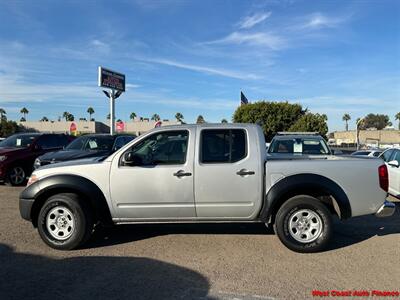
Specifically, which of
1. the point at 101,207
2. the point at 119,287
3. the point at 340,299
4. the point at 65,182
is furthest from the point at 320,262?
the point at 65,182

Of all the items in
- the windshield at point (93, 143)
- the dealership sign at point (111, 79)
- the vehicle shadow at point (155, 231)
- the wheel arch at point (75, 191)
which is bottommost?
the vehicle shadow at point (155, 231)

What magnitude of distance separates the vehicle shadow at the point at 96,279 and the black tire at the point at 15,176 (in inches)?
299

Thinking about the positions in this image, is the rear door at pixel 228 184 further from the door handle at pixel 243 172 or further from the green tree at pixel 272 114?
the green tree at pixel 272 114

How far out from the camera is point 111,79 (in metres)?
34.1

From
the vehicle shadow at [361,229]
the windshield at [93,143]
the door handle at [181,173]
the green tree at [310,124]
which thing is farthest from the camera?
the green tree at [310,124]

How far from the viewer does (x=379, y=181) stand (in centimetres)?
552

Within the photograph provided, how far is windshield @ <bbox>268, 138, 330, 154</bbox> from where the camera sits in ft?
32.3

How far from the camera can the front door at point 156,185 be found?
553 cm

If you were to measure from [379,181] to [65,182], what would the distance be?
4.57 metres

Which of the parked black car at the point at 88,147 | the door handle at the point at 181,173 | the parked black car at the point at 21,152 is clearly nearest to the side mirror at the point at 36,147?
the parked black car at the point at 21,152

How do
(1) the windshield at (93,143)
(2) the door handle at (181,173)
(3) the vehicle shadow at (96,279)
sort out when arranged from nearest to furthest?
(3) the vehicle shadow at (96,279)
(2) the door handle at (181,173)
(1) the windshield at (93,143)

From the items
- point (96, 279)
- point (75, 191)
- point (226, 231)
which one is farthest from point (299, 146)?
point (96, 279)

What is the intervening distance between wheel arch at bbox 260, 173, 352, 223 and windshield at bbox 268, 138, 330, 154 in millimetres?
4366

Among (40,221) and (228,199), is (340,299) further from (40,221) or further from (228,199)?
(40,221)
